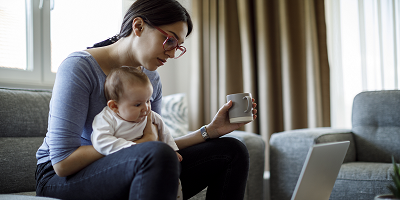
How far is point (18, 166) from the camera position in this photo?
134 centimetres

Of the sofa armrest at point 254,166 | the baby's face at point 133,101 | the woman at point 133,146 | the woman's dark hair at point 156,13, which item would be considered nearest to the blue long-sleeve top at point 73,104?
Result: the woman at point 133,146

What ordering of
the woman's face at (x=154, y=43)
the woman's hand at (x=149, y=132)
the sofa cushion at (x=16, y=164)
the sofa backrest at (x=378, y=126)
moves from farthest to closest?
the sofa backrest at (x=378, y=126) → the sofa cushion at (x=16, y=164) → the woman's face at (x=154, y=43) → the woman's hand at (x=149, y=132)

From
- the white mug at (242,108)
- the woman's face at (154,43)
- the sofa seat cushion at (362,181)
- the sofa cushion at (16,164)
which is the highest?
the woman's face at (154,43)

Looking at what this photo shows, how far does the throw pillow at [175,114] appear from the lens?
2330mm

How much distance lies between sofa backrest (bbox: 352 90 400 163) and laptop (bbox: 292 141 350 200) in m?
0.97

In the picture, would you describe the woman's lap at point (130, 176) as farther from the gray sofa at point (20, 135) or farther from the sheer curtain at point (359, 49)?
the sheer curtain at point (359, 49)

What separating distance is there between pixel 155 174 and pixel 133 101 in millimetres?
288

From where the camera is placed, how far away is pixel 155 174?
756 mm

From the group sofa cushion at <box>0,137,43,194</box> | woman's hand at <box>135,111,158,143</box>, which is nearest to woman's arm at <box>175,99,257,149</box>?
woman's hand at <box>135,111,158,143</box>

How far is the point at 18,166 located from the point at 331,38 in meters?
2.49

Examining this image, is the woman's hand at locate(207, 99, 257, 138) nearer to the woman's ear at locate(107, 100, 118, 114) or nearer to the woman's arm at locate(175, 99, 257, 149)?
the woman's arm at locate(175, 99, 257, 149)

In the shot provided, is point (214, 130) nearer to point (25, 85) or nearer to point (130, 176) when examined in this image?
point (130, 176)

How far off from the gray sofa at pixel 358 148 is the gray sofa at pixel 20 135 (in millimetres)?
612

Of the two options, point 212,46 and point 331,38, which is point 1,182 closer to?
point 212,46
